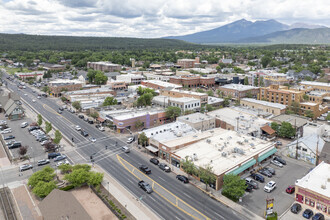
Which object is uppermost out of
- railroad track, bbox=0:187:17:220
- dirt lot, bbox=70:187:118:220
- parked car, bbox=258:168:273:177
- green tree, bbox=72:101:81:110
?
green tree, bbox=72:101:81:110

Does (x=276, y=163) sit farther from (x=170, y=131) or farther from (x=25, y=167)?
(x=25, y=167)

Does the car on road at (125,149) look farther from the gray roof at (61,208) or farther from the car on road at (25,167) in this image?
the gray roof at (61,208)

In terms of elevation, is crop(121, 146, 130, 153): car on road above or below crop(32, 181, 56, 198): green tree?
below

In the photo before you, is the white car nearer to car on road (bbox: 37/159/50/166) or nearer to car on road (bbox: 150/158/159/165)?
car on road (bbox: 150/158/159/165)

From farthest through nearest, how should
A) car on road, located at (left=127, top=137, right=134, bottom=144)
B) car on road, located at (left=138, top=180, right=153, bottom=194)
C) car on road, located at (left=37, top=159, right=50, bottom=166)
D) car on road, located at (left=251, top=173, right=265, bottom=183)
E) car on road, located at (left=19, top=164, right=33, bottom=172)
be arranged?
car on road, located at (left=127, top=137, right=134, bottom=144) < car on road, located at (left=37, top=159, right=50, bottom=166) < car on road, located at (left=19, top=164, right=33, bottom=172) < car on road, located at (left=251, top=173, right=265, bottom=183) < car on road, located at (left=138, top=180, right=153, bottom=194)

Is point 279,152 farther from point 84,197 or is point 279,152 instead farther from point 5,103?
point 5,103

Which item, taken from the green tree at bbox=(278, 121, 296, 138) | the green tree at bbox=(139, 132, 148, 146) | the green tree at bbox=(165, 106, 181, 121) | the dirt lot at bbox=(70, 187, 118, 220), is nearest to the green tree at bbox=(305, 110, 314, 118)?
the green tree at bbox=(278, 121, 296, 138)

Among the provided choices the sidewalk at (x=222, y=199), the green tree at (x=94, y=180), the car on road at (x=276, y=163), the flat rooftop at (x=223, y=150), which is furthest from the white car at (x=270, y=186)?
the green tree at (x=94, y=180)

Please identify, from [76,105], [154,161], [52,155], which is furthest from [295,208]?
[76,105]
